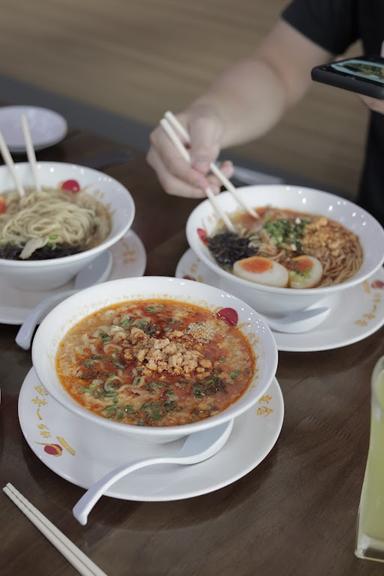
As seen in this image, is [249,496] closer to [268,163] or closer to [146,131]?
[146,131]

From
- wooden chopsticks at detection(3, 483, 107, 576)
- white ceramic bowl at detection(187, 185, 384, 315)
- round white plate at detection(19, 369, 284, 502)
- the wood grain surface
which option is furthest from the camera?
the wood grain surface

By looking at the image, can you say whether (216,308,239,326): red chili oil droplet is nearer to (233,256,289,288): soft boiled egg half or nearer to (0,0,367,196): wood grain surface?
(233,256,289,288): soft boiled egg half

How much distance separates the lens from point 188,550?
92 centimetres

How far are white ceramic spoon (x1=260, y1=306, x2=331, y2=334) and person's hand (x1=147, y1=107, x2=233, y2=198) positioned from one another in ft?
1.40

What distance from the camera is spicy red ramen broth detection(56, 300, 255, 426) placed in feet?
3.34

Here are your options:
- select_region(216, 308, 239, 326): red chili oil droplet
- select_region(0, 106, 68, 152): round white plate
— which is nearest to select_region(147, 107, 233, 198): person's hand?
select_region(0, 106, 68, 152): round white plate

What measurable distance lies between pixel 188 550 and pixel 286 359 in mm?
459

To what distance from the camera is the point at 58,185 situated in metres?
1.69

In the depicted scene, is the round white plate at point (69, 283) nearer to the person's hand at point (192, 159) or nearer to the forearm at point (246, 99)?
the person's hand at point (192, 159)

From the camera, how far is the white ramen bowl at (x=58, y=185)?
4.38 feet

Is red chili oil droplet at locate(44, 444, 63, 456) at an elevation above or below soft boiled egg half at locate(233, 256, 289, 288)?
below

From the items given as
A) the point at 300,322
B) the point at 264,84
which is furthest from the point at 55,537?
the point at 264,84

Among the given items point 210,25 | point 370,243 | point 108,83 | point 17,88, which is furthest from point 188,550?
point 210,25

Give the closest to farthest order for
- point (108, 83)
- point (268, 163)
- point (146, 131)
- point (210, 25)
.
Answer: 1. point (146, 131)
2. point (268, 163)
3. point (108, 83)
4. point (210, 25)
